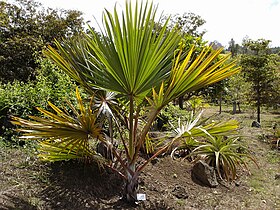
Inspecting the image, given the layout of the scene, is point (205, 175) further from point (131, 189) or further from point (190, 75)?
point (190, 75)

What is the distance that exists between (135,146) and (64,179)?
2.87ft

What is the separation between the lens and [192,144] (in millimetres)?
4625

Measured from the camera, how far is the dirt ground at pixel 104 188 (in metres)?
2.66

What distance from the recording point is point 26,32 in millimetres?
11812

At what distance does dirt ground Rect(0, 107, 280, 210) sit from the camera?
8.74 feet

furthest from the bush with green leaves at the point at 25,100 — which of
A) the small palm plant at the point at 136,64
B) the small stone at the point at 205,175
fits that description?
the small stone at the point at 205,175

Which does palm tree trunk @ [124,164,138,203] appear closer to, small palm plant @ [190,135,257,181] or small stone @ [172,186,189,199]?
small stone @ [172,186,189,199]

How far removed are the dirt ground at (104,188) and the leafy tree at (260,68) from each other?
580 centimetres

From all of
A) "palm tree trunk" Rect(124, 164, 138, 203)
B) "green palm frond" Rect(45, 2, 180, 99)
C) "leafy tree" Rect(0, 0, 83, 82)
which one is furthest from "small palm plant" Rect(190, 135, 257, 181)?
"leafy tree" Rect(0, 0, 83, 82)

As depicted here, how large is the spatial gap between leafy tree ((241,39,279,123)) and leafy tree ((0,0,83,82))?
20.0ft

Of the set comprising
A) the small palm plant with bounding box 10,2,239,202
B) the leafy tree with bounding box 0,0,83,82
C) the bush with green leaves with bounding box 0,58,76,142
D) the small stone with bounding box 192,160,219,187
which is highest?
the leafy tree with bounding box 0,0,83,82

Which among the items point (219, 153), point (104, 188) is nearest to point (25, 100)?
point (104, 188)

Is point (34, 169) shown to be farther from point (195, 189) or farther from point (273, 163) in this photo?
point (273, 163)

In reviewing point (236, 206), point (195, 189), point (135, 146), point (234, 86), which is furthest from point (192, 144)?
point (234, 86)
